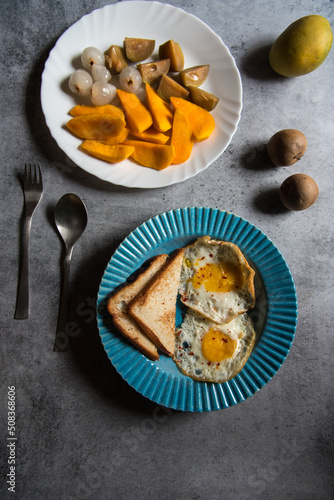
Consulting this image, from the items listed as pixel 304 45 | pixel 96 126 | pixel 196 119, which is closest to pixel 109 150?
pixel 96 126

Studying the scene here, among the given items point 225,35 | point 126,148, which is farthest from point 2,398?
point 225,35

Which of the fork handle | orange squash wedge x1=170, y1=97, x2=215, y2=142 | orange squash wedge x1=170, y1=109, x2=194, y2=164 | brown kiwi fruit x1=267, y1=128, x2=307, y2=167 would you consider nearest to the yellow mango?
brown kiwi fruit x1=267, y1=128, x2=307, y2=167

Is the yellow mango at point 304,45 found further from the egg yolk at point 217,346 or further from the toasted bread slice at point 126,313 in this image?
the egg yolk at point 217,346

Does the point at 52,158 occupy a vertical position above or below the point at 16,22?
below

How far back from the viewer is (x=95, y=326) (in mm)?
1812

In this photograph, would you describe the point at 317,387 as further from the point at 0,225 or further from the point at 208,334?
the point at 0,225

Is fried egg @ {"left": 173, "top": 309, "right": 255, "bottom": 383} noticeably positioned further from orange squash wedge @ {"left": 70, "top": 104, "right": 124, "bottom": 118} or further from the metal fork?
orange squash wedge @ {"left": 70, "top": 104, "right": 124, "bottom": 118}

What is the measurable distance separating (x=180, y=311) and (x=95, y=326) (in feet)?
1.42

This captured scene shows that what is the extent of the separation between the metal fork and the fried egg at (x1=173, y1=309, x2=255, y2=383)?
79 cm

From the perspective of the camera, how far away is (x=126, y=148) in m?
1.75

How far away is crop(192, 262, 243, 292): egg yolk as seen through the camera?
Result: 1.71 meters

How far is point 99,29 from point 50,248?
1151mm

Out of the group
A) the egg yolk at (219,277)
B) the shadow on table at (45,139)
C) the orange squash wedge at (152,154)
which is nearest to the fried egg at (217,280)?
the egg yolk at (219,277)

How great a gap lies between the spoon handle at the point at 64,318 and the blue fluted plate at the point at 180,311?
0.77ft
